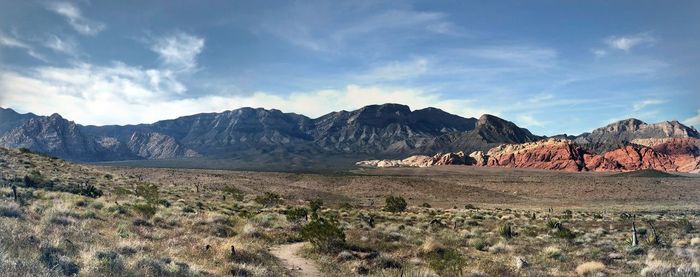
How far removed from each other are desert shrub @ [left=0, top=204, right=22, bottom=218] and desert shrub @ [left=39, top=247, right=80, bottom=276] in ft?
19.0

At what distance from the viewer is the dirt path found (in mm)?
14906

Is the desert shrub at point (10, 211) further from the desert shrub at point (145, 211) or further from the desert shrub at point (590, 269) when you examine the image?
the desert shrub at point (590, 269)

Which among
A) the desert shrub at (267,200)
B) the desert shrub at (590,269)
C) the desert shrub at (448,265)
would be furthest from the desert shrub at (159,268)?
the desert shrub at (267,200)

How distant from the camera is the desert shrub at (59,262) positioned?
938 centimetres

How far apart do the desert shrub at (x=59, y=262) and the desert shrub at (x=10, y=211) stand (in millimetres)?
5792

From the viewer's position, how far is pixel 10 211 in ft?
48.5

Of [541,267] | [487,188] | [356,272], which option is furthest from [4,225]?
[487,188]

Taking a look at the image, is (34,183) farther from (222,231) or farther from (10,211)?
(10,211)

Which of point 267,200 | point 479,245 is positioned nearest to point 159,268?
point 479,245

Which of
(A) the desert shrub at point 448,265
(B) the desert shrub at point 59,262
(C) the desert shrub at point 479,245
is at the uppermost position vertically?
(B) the desert shrub at point 59,262

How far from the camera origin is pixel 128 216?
21094 mm

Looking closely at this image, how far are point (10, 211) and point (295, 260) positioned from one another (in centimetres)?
967

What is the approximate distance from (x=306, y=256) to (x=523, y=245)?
11.9 m

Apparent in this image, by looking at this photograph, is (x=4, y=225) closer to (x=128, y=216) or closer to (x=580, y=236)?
(x=128, y=216)
